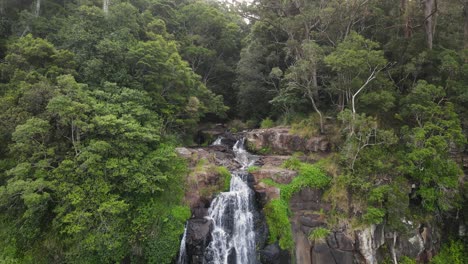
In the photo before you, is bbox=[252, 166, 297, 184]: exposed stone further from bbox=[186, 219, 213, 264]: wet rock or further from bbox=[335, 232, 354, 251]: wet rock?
bbox=[186, 219, 213, 264]: wet rock

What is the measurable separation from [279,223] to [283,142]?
7558mm

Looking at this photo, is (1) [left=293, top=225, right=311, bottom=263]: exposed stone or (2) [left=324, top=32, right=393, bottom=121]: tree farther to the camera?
(2) [left=324, top=32, right=393, bottom=121]: tree

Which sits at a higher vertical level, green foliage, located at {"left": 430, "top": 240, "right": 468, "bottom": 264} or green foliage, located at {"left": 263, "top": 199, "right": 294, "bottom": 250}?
green foliage, located at {"left": 263, "top": 199, "right": 294, "bottom": 250}

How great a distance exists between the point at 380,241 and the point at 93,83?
A: 17951 millimetres

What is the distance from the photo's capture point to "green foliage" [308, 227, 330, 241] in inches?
509

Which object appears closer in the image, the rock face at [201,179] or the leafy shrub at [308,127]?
the rock face at [201,179]

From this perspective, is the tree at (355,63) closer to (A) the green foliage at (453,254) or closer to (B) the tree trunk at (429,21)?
(B) the tree trunk at (429,21)

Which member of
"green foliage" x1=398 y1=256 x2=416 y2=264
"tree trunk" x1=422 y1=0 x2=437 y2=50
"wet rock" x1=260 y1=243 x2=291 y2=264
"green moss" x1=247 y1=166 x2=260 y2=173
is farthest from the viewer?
"tree trunk" x1=422 y1=0 x2=437 y2=50

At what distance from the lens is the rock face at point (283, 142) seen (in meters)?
18.3

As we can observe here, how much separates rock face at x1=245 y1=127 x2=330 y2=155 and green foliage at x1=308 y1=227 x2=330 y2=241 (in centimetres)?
638

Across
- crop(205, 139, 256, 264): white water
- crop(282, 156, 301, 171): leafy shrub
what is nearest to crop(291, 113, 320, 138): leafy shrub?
crop(282, 156, 301, 171): leafy shrub

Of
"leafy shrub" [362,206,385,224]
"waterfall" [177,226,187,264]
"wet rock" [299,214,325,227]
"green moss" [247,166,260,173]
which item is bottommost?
"waterfall" [177,226,187,264]

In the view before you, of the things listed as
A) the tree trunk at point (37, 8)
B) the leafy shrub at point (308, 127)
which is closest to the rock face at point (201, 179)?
the leafy shrub at point (308, 127)

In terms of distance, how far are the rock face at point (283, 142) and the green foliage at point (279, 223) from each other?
5.80 meters
